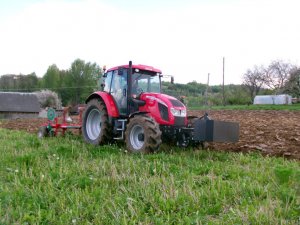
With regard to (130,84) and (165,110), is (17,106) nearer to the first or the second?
(130,84)

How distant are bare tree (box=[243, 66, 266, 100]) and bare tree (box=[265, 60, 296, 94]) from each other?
922 mm

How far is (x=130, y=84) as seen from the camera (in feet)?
27.6

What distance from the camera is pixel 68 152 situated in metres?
7.42

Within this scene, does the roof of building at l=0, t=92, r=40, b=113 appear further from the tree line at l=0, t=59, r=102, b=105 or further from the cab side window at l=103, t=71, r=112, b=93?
the cab side window at l=103, t=71, r=112, b=93

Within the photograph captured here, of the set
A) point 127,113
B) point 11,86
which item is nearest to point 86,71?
point 11,86

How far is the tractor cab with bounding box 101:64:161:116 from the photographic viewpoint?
8453 millimetres

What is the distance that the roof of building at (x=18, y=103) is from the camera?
129 feet

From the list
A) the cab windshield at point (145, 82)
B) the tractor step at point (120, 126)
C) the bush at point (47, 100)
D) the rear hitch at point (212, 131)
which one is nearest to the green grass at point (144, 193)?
the rear hitch at point (212, 131)

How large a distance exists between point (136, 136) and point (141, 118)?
637 millimetres

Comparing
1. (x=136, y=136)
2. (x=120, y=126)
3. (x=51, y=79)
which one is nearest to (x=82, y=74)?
(x=51, y=79)

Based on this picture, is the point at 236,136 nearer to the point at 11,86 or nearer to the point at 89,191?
the point at 89,191

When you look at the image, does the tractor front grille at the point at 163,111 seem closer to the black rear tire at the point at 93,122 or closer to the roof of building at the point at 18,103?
the black rear tire at the point at 93,122

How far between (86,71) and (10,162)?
231ft

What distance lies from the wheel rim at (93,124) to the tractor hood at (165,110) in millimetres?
2024
